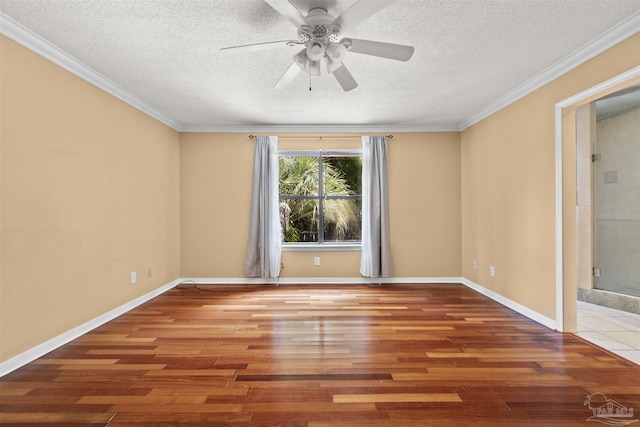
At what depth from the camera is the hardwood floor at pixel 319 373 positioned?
1.72 metres

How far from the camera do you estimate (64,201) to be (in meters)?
2.60

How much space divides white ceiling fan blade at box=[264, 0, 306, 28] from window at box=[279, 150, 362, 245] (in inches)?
120

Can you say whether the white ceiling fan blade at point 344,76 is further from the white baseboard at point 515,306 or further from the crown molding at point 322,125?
the white baseboard at point 515,306

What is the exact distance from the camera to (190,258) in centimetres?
468

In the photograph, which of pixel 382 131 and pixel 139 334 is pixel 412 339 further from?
pixel 382 131

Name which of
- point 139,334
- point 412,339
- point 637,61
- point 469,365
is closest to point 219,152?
point 139,334

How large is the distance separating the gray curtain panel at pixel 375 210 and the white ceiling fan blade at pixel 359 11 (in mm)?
2833

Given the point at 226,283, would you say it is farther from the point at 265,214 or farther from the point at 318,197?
the point at 318,197

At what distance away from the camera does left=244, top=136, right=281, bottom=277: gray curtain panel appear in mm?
4531

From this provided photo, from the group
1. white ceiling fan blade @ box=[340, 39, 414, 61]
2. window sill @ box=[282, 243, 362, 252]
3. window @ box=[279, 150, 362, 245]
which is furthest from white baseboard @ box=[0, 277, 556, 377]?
white ceiling fan blade @ box=[340, 39, 414, 61]

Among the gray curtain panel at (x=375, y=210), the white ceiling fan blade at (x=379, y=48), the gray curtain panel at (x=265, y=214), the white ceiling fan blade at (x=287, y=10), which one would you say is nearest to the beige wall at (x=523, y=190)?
the gray curtain panel at (x=375, y=210)

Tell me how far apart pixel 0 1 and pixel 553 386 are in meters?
4.14

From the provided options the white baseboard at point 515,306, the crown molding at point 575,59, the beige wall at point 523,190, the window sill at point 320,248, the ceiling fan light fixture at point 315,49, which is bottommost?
the white baseboard at point 515,306

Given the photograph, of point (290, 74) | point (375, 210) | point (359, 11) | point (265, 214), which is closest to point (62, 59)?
point (290, 74)
